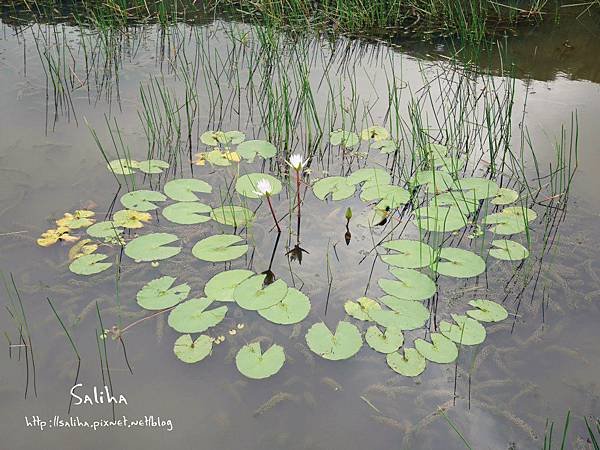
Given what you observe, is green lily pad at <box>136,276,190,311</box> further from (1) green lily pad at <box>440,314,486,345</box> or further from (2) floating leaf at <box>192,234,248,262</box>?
(1) green lily pad at <box>440,314,486,345</box>

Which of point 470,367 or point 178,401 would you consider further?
point 470,367

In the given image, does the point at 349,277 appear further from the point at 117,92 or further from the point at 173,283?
the point at 117,92

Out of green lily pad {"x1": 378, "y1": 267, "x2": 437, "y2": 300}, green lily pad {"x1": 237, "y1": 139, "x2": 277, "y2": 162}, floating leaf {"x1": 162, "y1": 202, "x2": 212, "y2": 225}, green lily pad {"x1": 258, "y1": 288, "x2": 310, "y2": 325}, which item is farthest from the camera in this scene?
green lily pad {"x1": 237, "y1": 139, "x2": 277, "y2": 162}

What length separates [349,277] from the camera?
199 centimetres

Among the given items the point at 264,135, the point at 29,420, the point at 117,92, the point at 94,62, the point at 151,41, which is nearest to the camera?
the point at 29,420

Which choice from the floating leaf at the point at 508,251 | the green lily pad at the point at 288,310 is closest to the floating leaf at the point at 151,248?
the green lily pad at the point at 288,310

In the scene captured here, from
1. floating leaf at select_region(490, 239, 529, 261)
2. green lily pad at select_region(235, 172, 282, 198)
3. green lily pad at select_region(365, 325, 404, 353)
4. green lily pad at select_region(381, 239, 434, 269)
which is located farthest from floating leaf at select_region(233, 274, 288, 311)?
floating leaf at select_region(490, 239, 529, 261)

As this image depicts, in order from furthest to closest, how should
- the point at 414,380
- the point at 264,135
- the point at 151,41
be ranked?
the point at 151,41
the point at 264,135
the point at 414,380

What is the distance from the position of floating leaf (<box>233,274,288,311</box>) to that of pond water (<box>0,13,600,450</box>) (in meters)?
0.05

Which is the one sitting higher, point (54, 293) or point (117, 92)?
point (117, 92)

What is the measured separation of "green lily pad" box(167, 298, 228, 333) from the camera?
1748mm

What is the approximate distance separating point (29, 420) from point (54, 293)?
477mm

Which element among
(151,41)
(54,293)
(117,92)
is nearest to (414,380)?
(54,293)

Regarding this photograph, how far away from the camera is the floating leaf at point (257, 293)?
181cm
